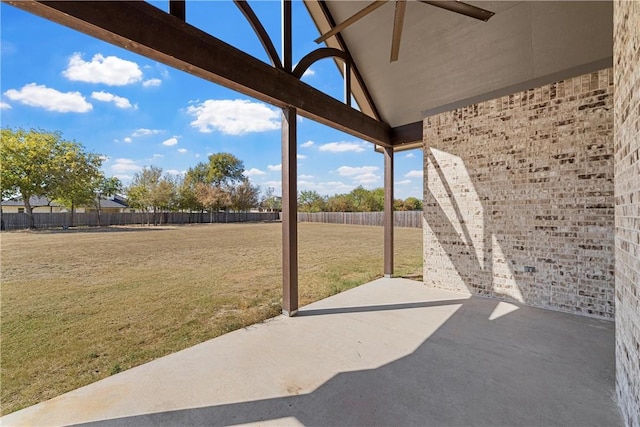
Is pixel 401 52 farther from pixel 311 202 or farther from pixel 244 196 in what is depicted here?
pixel 311 202

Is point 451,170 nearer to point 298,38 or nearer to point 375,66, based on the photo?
point 375,66

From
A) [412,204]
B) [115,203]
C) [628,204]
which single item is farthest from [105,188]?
[412,204]

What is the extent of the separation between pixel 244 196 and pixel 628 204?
28.1 m

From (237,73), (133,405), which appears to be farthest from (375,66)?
(133,405)

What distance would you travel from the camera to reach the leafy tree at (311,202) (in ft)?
103

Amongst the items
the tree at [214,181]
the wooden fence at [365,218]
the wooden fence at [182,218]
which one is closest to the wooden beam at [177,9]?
the wooden fence at [182,218]

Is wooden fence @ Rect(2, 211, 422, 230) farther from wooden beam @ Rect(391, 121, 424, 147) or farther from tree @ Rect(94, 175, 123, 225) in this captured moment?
wooden beam @ Rect(391, 121, 424, 147)

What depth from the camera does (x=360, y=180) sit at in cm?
3228

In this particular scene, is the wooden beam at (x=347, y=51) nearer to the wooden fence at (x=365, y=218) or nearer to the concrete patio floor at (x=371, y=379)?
the concrete patio floor at (x=371, y=379)

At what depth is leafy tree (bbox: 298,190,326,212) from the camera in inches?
1230

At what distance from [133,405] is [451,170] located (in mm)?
4751

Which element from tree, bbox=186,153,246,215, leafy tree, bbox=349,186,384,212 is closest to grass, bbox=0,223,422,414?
tree, bbox=186,153,246,215

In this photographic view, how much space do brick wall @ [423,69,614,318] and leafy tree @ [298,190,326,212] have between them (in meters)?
26.4

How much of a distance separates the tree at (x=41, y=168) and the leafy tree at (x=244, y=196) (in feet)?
46.2
